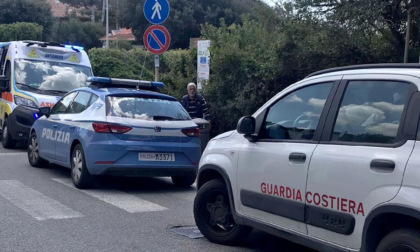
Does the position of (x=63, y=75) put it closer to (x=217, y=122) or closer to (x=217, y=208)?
(x=217, y=122)

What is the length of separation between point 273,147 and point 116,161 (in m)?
4.11

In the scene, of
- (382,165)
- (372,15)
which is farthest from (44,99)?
(382,165)

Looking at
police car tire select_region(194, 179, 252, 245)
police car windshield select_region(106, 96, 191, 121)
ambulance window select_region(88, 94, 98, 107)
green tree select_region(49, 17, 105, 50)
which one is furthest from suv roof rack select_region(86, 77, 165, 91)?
green tree select_region(49, 17, 105, 50)

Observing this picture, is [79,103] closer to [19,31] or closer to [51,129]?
[51,129]

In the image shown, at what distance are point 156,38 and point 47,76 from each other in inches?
125

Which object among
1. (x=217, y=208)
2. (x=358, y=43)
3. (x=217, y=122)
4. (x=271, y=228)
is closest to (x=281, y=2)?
(x=358, y=43)

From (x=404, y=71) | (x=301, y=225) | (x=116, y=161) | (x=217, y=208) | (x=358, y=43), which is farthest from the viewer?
(x=358, y=43)

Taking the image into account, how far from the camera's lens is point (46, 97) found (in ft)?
48.8

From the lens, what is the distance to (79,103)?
1088cm

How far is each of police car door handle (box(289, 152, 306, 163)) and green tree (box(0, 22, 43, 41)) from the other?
3728 centimetres

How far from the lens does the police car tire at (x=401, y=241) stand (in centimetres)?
466

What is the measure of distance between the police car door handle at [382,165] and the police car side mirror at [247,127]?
1.70 metres

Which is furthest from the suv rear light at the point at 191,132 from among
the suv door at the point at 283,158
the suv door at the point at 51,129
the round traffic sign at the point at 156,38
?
the round traffic sign at the point at 156,38

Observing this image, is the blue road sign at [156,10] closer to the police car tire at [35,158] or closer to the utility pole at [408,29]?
the police car tire at [35,158]
